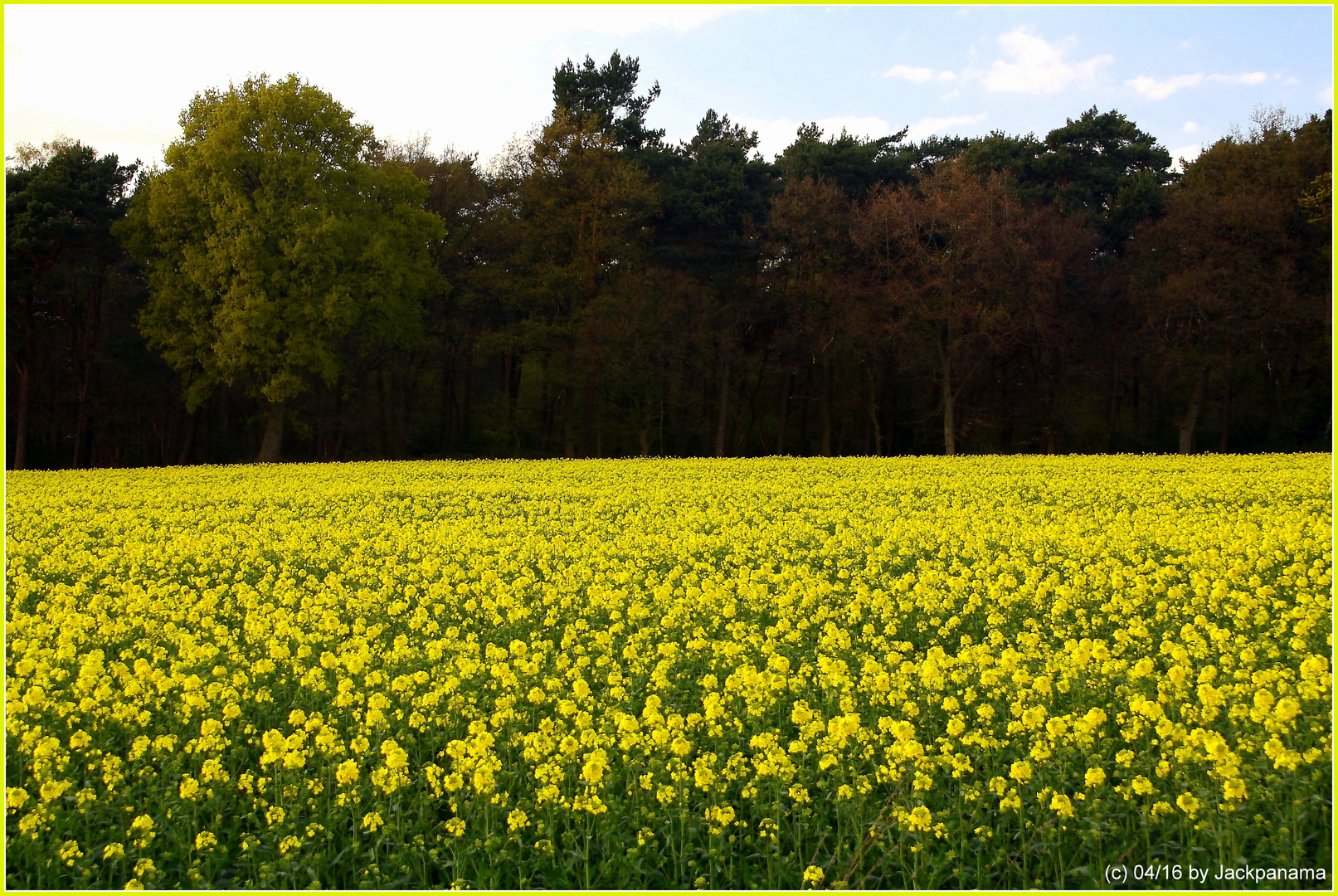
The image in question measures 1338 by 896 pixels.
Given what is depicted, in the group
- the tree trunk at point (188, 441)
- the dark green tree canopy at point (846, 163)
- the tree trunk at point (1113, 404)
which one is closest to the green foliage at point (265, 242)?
the tree trunk at point (188, 441)

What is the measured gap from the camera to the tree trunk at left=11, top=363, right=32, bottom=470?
35.5 metres

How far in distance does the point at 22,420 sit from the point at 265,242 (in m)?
11.0

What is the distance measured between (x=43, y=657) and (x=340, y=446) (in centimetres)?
3869

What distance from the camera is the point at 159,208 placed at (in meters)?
35.6

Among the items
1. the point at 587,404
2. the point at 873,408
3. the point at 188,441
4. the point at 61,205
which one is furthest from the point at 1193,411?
the point at 61,205

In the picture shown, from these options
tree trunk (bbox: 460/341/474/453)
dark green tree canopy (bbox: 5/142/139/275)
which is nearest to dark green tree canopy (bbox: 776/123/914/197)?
tree trunk (bbox: 460/341/474/453)

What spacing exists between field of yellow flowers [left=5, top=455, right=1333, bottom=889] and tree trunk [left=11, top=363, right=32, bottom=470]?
28.1 meters

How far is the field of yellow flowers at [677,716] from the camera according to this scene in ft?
15.4

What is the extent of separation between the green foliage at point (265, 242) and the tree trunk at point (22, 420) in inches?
188

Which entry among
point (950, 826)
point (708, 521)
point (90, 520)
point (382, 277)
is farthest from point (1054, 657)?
point (382, 277)

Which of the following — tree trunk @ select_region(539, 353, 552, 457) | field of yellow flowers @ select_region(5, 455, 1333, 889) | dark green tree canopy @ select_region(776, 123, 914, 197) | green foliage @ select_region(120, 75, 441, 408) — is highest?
dark green tree canopy @ select_region(776, 123, 914, 197)

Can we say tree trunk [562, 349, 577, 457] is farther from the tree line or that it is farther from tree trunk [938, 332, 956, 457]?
tree trunk [938, 332, 956, 457]

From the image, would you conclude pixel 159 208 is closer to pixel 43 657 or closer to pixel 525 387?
pixel 525 387

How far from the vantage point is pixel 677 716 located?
214 inches
